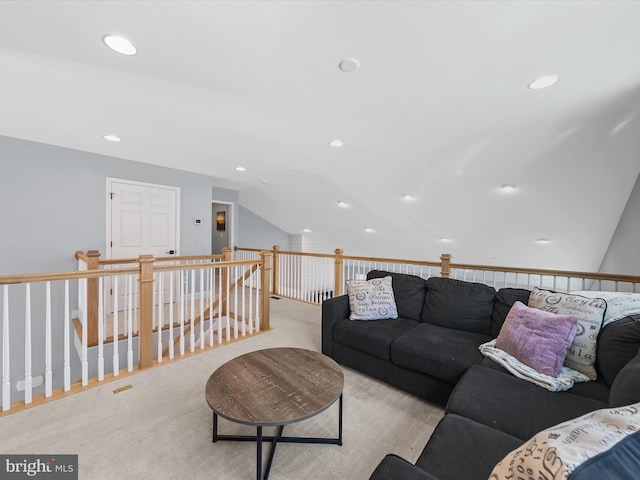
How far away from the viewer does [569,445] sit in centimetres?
54

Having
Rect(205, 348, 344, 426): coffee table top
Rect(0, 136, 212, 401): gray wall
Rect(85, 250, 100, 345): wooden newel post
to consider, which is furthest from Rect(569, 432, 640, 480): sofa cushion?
Rect(0, 136, 212, 401): gray wall

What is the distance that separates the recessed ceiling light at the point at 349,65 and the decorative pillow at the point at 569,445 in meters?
2.10

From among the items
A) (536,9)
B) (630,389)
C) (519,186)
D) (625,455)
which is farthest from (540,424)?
(519,186)

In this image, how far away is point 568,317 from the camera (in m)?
1.73

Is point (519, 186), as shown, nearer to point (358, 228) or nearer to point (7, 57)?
point (358, 228)

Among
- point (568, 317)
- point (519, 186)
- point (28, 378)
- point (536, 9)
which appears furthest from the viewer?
point (519, 186)

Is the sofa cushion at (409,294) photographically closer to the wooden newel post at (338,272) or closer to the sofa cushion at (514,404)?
the sofa cushion at (514,404)

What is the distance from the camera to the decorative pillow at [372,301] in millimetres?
2703

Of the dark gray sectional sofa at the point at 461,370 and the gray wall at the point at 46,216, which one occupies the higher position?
the gray wall at the point at 46,216

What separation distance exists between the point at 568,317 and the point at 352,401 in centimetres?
157

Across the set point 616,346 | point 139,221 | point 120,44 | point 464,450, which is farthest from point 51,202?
point 616,346

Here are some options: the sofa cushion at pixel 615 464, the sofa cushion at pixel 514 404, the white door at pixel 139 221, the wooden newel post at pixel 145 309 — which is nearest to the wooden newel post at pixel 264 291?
the wooden newel post at pixel 145 309

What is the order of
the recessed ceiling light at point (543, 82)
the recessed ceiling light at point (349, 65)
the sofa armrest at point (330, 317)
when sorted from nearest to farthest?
the recessed ceiling light at point (349, 65) → the recessed ceiling light at point (543, 82) → the sofa armrest at point (330, 317)

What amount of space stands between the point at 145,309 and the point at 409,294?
101 inches
